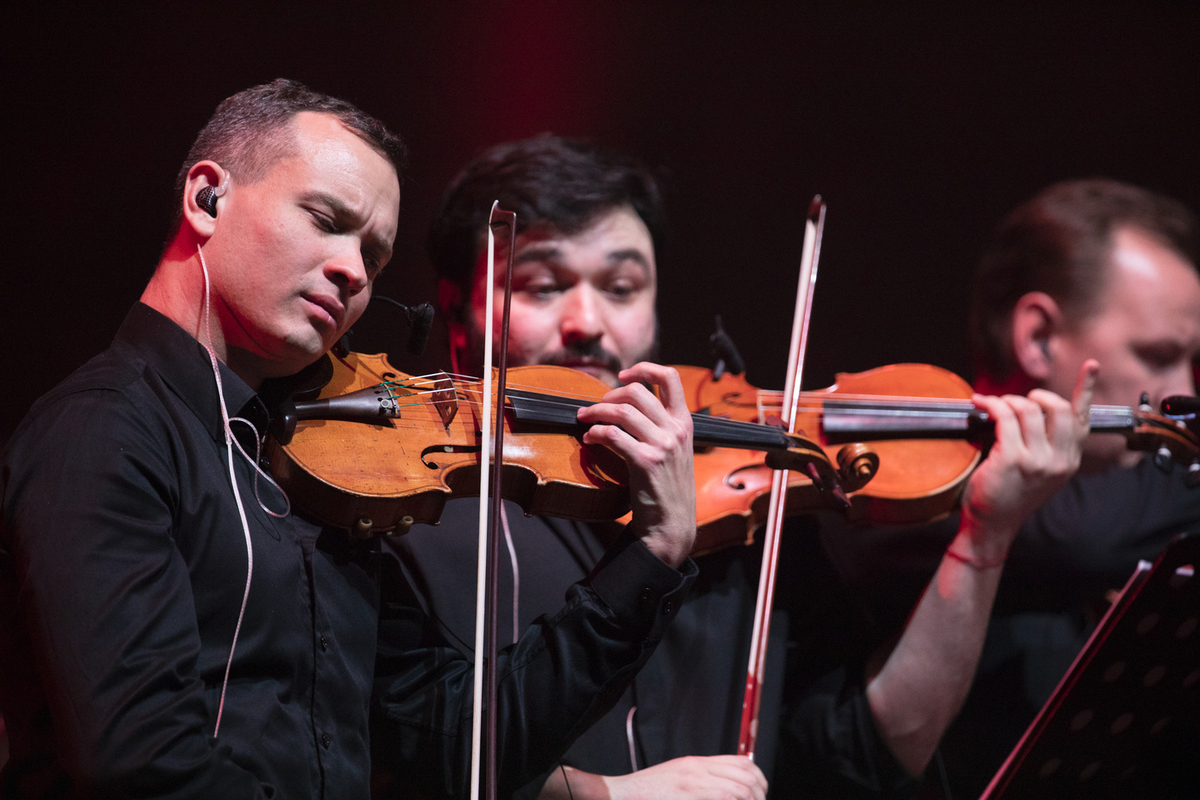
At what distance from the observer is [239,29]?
180 cm

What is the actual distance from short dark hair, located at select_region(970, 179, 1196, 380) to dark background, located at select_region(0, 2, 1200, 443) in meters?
0.15

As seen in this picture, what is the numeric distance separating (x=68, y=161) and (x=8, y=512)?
3.24ft

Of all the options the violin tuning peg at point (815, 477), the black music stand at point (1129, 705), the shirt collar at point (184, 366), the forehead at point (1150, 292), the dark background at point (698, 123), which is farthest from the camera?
the forehead at point (1150, 292)

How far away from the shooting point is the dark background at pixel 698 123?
1.68 meters

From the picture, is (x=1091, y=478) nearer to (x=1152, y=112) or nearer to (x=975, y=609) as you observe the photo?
(x=975, y=609)

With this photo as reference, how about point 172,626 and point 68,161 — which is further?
point 68,161

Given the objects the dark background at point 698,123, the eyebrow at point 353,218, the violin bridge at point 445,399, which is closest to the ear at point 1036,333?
the dark background at point 698,123

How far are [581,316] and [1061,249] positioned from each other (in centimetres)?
137

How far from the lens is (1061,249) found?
2369mm

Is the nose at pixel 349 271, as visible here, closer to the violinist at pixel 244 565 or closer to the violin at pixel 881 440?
the violinist at pixel 244 565

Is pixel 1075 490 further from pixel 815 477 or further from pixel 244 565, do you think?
pixel 244 565

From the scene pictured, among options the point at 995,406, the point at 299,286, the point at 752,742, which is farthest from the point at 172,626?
the point at 995,406

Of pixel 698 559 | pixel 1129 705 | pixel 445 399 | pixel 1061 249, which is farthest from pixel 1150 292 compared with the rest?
pixel 445 399

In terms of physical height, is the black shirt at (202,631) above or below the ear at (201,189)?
below
